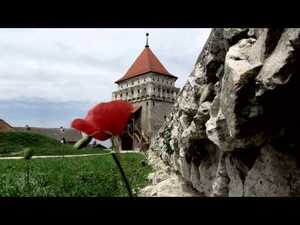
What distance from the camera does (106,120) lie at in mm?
1312

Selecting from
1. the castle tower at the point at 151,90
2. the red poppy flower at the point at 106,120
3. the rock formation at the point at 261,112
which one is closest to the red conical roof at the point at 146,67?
the castle tower at the point at 151,90

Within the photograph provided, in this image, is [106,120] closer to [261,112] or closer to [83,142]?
[83,142]

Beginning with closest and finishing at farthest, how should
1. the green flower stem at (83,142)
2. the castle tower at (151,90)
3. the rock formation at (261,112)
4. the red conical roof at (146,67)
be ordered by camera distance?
the green flower stem at (83,142) → the rock formation at (261,112) → the castle tower at (151,90) → the red conical roof at (146,67)

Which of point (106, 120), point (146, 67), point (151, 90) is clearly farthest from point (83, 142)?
point (146, 67)

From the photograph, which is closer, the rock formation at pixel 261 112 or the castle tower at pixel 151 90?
the rock formation at pixel 261 112

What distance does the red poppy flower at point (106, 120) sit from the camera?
1.29m

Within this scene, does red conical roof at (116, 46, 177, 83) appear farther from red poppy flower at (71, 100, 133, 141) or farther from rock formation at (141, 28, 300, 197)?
red poppy flower at (71, 100, 133, 141)

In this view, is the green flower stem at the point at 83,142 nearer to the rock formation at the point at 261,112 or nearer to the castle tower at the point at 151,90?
the rock formation at the point at 261,112

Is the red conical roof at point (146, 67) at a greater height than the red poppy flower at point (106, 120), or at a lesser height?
greater

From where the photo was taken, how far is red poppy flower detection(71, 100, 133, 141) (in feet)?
4.23

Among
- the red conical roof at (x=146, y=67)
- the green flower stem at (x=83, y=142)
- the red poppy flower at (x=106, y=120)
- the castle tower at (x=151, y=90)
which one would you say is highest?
the red conical roof at (x=146, y=67)
